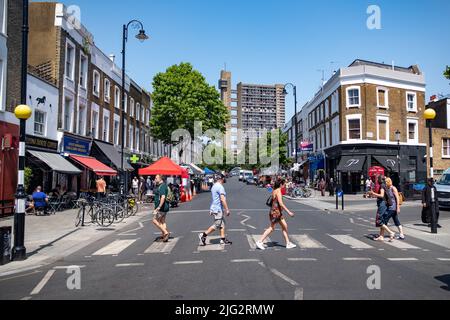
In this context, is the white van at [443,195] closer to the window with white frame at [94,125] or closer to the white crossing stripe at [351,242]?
the white crossing stripe at [351,242]

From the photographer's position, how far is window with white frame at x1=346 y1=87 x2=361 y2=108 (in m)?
35.7

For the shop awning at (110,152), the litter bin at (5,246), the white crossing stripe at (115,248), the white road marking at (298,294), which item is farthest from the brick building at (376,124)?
the litter bin at (5,246)

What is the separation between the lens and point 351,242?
1043 cm

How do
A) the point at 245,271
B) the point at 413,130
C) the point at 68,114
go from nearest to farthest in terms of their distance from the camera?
the point at 245,271, the point at 68,114, the point at 413,130

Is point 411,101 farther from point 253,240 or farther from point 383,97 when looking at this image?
point 253,240

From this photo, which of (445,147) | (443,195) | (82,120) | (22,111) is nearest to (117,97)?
(82,120)

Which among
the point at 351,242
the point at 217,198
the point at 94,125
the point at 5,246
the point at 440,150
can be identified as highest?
the point at 94,125

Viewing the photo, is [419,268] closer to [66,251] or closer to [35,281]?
[35,281]

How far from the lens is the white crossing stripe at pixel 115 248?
9387 mm

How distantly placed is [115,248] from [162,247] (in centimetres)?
131

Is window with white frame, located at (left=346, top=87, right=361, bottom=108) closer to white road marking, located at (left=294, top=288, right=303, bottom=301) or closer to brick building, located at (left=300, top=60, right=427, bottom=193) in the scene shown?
brick building, located at (left=300, top=60, right=427, bottom=193)

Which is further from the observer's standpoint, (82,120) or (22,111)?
(82,120)

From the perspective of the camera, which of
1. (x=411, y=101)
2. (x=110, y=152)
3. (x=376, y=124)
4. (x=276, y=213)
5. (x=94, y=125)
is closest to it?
(x=276, y=213)

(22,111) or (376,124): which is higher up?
(376,124)
